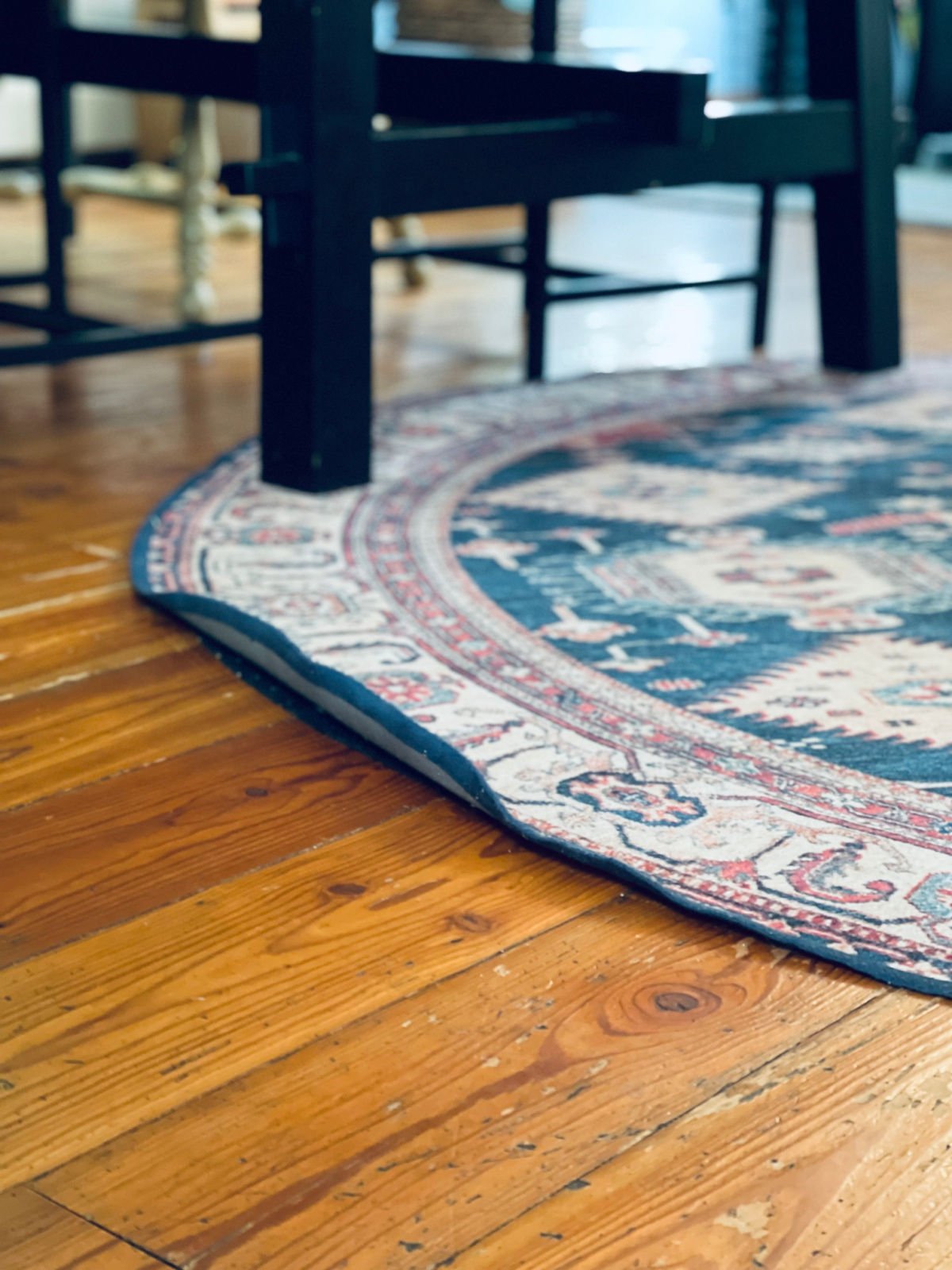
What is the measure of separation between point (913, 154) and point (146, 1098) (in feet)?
11.1

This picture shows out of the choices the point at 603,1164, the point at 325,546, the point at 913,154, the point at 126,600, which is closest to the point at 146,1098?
the point at 603,1164

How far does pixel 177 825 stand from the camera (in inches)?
44.6

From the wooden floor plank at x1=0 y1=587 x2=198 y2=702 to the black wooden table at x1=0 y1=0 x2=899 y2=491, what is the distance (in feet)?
1.43

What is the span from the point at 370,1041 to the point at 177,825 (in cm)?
30

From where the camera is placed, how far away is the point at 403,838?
112 centimetres

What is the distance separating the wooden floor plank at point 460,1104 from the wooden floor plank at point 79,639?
0.58 meters

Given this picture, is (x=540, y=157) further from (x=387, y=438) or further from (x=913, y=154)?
(x=913, y=154)

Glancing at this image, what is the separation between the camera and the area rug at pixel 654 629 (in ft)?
A: 3.55

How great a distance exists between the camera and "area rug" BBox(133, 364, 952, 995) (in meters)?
1.08

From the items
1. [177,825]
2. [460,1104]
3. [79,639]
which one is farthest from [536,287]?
[460,1104]

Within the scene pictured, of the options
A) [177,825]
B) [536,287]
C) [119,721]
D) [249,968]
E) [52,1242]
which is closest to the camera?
[52,1242]

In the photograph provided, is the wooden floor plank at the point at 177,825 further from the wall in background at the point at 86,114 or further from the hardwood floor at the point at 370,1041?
the wall in background at the point at 86,114

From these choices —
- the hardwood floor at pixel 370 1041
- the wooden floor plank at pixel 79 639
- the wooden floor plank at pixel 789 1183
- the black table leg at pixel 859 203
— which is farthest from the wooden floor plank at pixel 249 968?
the black table leg at pixel 859 203

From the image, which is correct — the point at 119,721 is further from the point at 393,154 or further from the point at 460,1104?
the point at 393,154
